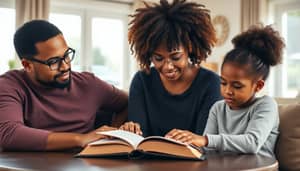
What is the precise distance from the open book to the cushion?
0.49 meters

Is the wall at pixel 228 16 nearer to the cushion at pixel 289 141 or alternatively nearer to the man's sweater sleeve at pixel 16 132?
the cushion at pixel 289 141

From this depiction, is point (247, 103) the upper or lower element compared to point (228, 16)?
lower

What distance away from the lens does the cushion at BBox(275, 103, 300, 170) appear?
5.32 feet

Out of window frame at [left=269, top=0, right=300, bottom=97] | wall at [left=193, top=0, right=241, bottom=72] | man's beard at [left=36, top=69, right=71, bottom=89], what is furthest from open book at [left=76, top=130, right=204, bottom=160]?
wall at [left=193, top=0, right=241, bottom=72]

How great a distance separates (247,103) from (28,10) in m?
4.33

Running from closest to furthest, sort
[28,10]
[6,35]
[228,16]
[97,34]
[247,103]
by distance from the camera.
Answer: [247,103]
[28,10]
[6,35]
[228,16]
[97,34]

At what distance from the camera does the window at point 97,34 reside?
6195 millimetres

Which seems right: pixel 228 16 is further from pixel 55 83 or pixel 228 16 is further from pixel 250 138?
pixel 250 138

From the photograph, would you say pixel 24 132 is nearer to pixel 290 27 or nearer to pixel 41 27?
pixel 41 27

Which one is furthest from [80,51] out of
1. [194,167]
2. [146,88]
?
[194,167]

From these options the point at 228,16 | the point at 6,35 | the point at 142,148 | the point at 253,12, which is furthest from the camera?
the point at 228,16

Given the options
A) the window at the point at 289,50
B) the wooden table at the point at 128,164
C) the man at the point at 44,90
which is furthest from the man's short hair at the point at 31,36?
the window at the point at 289,50

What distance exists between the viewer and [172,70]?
1749 millimetres

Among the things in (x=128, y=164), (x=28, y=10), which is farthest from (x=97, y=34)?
(x=128, y=164)
